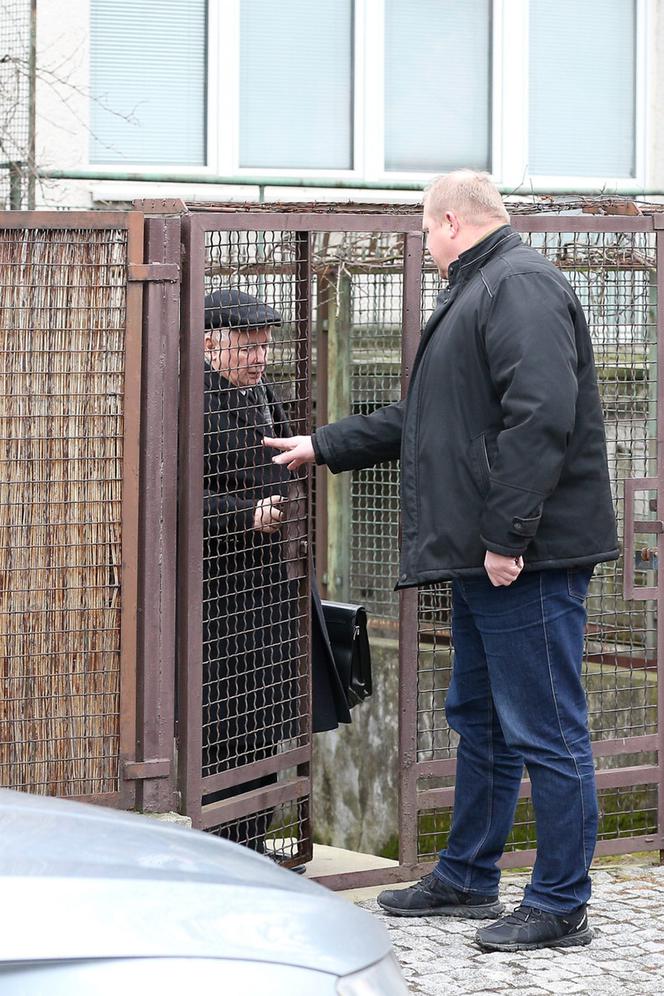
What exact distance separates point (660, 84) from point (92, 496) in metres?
7.49

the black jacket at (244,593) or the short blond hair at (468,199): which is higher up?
the short blond hair at (468,199)

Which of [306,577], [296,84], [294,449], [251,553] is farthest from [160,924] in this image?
[296,84]

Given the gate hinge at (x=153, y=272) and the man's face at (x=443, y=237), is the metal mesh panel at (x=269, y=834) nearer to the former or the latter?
the gate hinge at (x=153, y=272)

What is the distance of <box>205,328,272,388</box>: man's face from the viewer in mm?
4676

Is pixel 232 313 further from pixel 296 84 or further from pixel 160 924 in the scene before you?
pixel 296 84

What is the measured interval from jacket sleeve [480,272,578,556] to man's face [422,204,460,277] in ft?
1.07

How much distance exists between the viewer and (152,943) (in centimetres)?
211

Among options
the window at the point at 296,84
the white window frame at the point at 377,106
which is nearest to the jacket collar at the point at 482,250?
the white window frame at the point at 377,106

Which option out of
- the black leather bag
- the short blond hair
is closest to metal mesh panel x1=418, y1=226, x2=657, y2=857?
the black leather bag

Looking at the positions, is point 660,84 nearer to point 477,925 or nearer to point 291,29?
point 291,29

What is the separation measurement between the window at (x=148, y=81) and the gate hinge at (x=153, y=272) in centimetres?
525

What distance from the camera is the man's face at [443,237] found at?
169 inches

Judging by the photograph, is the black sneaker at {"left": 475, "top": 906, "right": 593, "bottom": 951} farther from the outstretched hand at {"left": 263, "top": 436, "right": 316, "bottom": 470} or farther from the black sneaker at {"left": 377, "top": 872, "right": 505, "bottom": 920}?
the outstretched hand at {"left": 263, "top": 436, "right": 316, "bottom": 470}

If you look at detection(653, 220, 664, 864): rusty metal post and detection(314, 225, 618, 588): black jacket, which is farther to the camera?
detection(653, 220, 664, 864): rusty metal post
